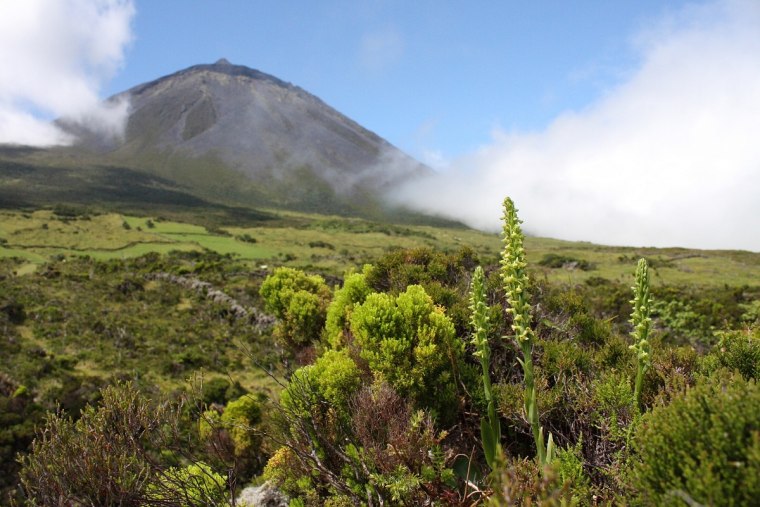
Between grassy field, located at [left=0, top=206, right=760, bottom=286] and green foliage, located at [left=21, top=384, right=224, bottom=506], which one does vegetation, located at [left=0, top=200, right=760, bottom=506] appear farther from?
grassy field, located at [left=0, top=206, right=760, bottom=286]

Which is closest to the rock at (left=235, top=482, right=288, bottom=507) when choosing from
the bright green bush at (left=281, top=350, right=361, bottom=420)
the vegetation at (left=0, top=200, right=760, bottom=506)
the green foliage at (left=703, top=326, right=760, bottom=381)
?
the vegetation at (left=0, top=200, right=760, bottom=506)

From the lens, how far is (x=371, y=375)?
777cm

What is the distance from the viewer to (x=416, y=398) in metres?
7.00

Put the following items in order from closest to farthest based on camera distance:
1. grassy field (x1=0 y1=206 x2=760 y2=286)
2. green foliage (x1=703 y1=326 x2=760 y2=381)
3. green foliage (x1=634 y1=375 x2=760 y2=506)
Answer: green foliage (x1=634 y1=375 x2=760 y2=506) → green foliage (x1=703 y1=326 x2=760 y2=381) → grassy field (x1=0 y1=206 x2=760 y2=286)

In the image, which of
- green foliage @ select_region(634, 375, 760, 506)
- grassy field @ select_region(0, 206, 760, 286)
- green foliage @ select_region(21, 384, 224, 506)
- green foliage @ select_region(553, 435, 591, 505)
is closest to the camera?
green foliage @ select_region(634, 375, 760, 506)

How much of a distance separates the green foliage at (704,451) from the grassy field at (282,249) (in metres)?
30.3

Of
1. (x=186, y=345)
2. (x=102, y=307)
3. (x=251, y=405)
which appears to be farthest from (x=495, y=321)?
(x=102, y=307)

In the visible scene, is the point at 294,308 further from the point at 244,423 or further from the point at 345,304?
the point at 244,423

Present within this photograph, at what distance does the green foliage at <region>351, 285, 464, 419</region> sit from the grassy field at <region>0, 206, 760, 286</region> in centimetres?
2683

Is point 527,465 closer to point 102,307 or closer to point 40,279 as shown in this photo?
point 102,307

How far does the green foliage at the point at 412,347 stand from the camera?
699cm

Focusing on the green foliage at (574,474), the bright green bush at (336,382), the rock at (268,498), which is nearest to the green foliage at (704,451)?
the green foliage at (574,474)

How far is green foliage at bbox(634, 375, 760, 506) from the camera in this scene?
2.49m

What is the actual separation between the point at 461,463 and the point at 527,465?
6.51 feet
